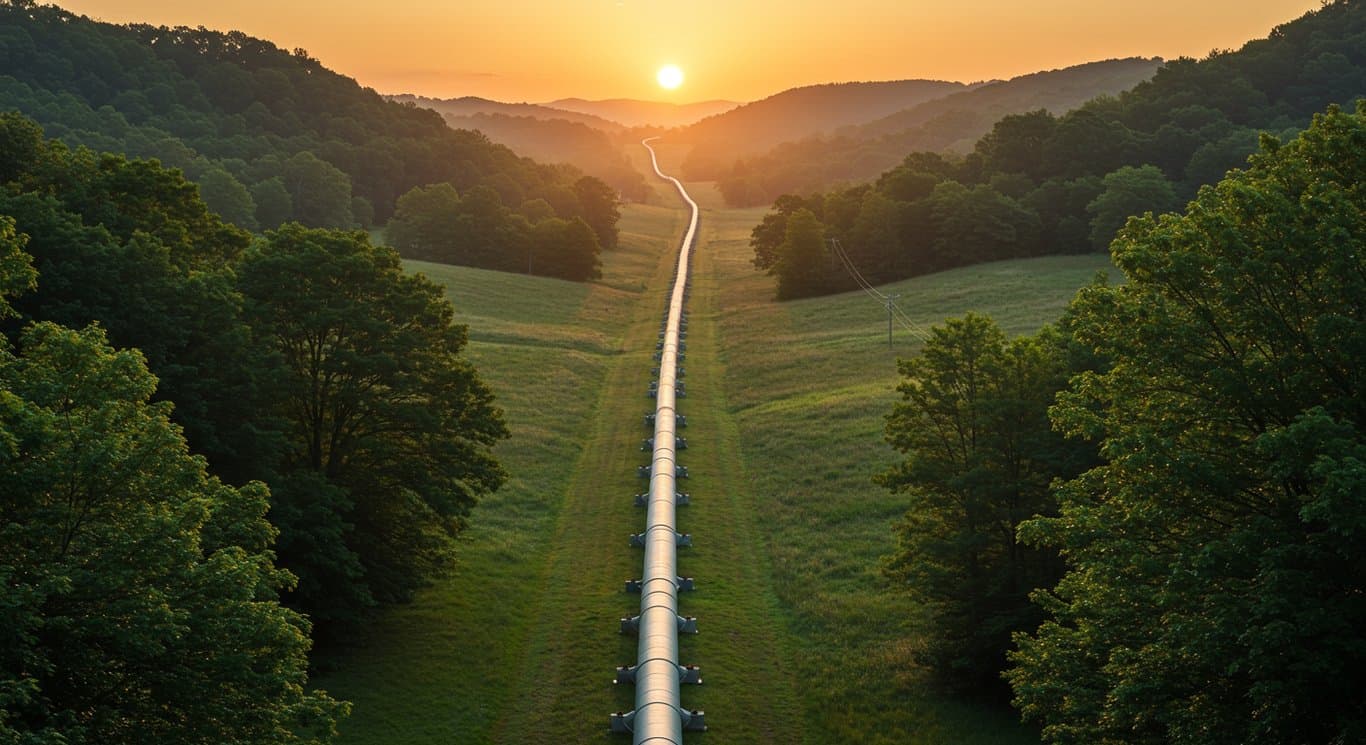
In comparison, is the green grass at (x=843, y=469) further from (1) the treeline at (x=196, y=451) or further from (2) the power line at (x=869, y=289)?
(1) the treeline at (x=196, y=451)

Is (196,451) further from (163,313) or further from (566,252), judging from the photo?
(566,252)

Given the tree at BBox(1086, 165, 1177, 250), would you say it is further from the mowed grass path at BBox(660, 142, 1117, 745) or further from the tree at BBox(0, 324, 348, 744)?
the tree at BBox(0, 324, 348, 744)

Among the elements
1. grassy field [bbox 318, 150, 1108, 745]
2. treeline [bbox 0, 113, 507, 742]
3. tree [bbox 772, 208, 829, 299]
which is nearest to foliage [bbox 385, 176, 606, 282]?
tree [bbox 772, 208, 829, 299]

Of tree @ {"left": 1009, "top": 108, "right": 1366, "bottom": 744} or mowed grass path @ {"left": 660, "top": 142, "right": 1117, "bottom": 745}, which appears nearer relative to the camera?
tree @ {"left": 1009, "top": 108, "right": 1366, "bottom": 744}

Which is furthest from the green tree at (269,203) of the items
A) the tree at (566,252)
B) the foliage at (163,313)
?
the foliage at (163,313)

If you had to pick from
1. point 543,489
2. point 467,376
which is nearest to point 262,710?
point 467,376

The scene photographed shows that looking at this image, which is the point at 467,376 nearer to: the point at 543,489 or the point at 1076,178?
the point at 543,489

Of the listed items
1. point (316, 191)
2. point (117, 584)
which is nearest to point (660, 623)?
point (117, 584)
